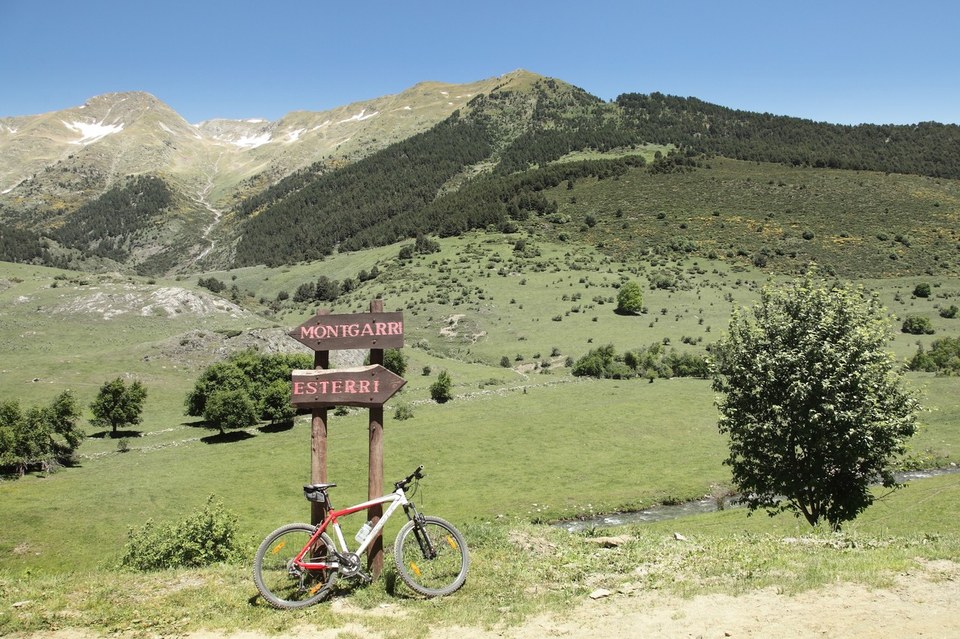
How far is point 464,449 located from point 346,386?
1255 inches

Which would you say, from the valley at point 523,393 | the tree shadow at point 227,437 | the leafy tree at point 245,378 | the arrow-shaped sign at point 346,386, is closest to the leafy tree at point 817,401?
the valley at point 523,393

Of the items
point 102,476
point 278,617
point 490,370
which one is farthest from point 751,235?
point 278,617

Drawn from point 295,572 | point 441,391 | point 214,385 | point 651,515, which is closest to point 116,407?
point 214,385

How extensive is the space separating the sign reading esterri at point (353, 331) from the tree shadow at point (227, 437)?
128 ft

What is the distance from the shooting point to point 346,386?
12258 millimetres

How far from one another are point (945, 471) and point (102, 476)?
175 ft

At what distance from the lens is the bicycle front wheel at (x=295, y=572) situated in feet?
34.1

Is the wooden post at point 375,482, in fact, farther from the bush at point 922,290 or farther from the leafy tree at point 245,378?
the bush at point 922,290

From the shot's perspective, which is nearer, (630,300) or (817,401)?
(817,401)

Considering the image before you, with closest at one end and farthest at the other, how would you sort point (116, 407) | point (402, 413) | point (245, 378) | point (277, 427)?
point (116, 407), point (402, 413), point (277, 427), point (245, 378)

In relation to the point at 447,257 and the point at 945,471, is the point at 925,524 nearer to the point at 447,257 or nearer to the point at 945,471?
the point at 945,471

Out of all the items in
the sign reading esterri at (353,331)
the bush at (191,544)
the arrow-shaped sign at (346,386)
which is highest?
the sign reading esterri at (353,331)

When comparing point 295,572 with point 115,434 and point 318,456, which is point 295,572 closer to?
point 318,456

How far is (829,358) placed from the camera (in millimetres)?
20562
